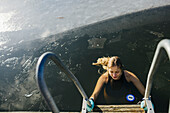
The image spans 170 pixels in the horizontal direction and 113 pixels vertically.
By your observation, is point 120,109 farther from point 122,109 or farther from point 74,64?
point 74,64

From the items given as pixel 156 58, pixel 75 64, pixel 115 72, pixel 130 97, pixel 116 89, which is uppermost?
pixel 156 58

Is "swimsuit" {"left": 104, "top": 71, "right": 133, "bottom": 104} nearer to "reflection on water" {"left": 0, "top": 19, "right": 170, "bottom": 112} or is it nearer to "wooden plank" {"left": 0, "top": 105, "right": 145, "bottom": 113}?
"reflection on water" {"left": 0, "top": 19, "right": 170, "bottom": 112}

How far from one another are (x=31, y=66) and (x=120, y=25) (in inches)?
116

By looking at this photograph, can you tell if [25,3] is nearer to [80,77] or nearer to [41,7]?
[41,7]

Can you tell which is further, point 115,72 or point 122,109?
point 115,72

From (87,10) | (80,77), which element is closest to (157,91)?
(80,77)

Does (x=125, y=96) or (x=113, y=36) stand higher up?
(x=113, y=36)

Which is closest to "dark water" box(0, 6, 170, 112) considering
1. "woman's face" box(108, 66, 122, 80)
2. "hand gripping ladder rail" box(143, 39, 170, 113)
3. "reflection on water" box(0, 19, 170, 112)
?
"reflection on water" box(0, 19, 170, 112)

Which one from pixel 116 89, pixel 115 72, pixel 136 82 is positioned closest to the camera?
pixel 115 72

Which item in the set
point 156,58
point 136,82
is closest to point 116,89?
point 136,82

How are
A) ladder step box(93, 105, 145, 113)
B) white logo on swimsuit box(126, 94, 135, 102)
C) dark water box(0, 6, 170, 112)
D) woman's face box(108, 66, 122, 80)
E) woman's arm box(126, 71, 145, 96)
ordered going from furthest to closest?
dark water box(0, 6, 170, 112)
white logo on swimsuit box(126, 94, 135, 102)
woman's arm box(126, 71, 145, 96)
woman's face box(108, 66, 122, 80)
ladder step box(93, 105, 145, 113)

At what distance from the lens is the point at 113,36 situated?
4262mm

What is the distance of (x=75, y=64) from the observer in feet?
12.0

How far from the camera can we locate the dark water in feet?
9.61
